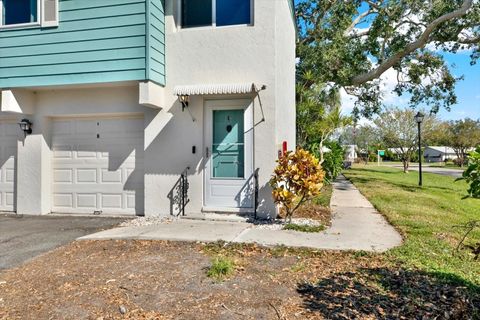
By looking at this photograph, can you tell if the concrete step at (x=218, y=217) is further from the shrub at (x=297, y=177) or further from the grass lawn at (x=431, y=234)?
the grass lawn at (x=431, y=234)

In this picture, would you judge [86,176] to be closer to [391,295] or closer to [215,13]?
[215,13]

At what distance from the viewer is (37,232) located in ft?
21.2

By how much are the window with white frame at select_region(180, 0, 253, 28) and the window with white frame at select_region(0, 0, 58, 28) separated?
2.88 meters

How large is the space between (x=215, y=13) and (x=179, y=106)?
7.41ft

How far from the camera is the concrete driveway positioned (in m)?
5.15

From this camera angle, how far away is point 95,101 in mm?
7836

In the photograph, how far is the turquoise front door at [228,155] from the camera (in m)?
7.21

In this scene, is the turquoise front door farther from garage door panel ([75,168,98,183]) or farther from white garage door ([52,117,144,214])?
garage door panel ([75,168,98,183])

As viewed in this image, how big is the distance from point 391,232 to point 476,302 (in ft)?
9.39

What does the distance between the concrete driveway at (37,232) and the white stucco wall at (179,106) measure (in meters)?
0.78

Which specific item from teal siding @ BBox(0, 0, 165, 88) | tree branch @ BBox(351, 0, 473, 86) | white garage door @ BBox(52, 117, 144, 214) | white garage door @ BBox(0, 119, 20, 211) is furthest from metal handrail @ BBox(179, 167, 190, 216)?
tree branch @ BBox(351, 0, 473, 86)

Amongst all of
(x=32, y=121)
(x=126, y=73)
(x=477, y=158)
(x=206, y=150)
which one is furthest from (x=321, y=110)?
(x=477, y=158)

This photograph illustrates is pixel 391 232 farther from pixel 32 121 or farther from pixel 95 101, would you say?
pixel 32 121

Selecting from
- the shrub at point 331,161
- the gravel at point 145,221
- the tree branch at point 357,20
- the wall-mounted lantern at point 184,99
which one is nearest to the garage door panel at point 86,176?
the gravel at point 145,221
